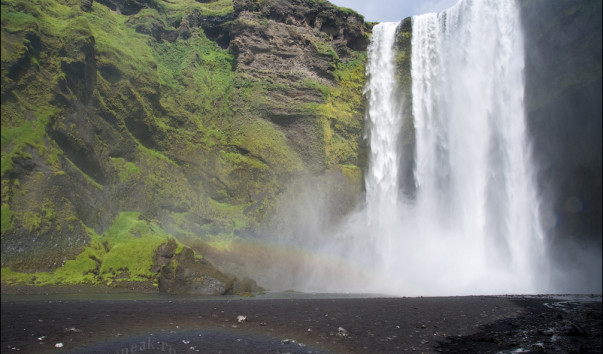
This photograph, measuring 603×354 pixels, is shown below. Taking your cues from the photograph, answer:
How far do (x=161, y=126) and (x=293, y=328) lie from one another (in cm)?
3108

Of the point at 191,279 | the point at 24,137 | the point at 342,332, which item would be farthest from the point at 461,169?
the point at 24,137

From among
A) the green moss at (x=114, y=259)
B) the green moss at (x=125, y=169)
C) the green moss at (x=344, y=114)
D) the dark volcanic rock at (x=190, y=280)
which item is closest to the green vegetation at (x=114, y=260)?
the green moss at (x=114, y=259)

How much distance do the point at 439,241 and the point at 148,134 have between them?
1130 inches

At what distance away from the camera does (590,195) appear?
27703 mm

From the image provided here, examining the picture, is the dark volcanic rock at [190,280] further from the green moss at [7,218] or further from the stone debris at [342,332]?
the stone debris at [342,332]

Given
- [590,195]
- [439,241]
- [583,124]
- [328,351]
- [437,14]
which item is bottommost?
[328,351]

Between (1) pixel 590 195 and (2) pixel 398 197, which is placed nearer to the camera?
(1) pixel 590 195

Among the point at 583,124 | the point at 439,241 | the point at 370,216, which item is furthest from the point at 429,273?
the point at 583,124

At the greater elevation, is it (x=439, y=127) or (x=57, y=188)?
(x=439, y=127)

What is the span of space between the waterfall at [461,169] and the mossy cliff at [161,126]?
4231 millimetres

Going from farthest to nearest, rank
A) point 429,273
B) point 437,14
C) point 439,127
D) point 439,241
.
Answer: point 437,14 < point 439,127 < point 439,241 < point 429,273

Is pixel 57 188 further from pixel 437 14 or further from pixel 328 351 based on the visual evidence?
pixel 437 14

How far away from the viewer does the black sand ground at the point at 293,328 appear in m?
9.71

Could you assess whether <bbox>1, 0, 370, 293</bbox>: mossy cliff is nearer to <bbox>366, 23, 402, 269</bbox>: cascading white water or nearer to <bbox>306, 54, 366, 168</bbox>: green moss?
<bbox>306, 54, 366, 168</bbox>: green moss
